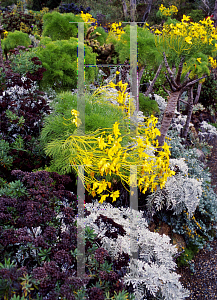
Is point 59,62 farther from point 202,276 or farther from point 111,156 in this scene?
point 202,276

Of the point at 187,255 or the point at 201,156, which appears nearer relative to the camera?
the point at 187,255

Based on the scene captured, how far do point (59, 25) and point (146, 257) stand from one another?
357cm

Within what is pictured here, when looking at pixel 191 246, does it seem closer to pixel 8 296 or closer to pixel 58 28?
pixel 8 296

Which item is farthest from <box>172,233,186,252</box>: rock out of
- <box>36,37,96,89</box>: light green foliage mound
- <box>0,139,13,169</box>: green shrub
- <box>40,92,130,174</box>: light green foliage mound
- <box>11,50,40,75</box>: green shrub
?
<box>11,50,40,75</box>: green shrub

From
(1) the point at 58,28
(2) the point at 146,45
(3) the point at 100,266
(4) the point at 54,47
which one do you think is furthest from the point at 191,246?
(1) the point at 58,28

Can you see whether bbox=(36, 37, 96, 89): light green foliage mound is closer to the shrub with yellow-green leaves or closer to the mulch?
the shrub with yellow-green leaves

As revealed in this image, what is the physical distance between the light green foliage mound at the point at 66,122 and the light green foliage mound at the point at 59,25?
Result: 1880mm

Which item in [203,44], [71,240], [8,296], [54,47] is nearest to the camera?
[8,296]

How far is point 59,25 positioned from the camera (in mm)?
3568

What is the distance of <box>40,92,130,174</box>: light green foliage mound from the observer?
197cm

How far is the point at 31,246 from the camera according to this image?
105 cm

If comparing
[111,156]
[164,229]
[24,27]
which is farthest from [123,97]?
[24,27]

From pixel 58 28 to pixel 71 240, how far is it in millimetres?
3563

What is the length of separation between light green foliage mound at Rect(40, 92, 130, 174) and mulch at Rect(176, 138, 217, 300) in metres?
1.56
